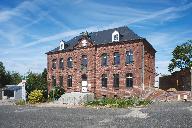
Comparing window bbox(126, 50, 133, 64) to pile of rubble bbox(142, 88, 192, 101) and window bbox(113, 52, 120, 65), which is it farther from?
pile of rubble bbox(142, 88, 192, 101)

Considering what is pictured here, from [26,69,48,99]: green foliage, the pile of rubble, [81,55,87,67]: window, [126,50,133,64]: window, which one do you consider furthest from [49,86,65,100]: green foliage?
the pile of rubble

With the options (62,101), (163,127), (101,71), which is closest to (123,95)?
(101,71)

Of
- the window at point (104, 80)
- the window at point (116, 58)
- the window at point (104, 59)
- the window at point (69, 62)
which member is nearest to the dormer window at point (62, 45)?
the window at point (69, 62)

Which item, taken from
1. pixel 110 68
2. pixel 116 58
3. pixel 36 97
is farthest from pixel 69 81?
pixel 116 58

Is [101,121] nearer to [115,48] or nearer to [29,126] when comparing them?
[29,126]

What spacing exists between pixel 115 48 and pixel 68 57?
9.28 m

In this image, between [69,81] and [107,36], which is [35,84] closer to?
[69,81]

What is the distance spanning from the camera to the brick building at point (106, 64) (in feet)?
121

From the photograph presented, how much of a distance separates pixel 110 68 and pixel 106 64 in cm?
103

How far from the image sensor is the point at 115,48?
38812mm

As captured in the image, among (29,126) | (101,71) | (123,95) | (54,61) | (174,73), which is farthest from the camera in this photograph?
(54,61)

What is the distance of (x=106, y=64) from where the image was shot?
130 feet

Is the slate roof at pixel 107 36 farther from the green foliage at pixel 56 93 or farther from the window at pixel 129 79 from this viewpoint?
the green foliage at pixel 56 93

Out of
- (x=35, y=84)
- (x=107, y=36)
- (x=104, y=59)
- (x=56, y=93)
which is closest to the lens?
(x=104, y=59)
